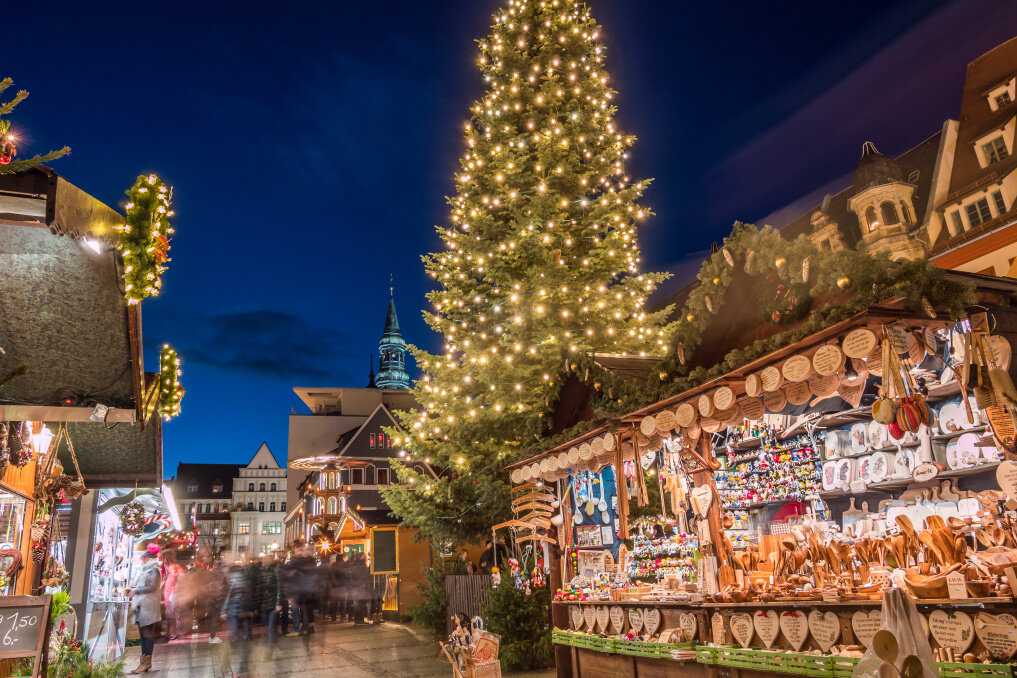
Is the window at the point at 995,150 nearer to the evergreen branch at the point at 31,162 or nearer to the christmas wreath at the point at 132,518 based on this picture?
the evergreen branch at the point at 31,162

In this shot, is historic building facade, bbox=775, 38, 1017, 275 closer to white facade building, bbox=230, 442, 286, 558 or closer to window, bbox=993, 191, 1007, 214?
window, bbox=993, 191, 1007, 214

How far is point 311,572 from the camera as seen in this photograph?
10.0 metres

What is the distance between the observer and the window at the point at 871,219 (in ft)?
70.8

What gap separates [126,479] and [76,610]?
118 inches

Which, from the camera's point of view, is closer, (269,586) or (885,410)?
(885,410)

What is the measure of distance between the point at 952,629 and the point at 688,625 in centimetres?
278

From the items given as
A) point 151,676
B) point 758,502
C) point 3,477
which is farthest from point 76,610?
point 758,502

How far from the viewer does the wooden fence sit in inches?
531

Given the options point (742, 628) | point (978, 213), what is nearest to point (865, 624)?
point (742, 628)

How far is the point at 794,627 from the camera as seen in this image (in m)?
5.84

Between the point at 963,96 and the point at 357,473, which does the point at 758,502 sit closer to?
the point at 963,96

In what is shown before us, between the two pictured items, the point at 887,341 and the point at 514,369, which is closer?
the point at 887,341

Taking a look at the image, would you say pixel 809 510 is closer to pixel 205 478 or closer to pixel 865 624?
pixel 865 624

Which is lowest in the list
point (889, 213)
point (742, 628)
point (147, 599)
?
point (742, 628)
